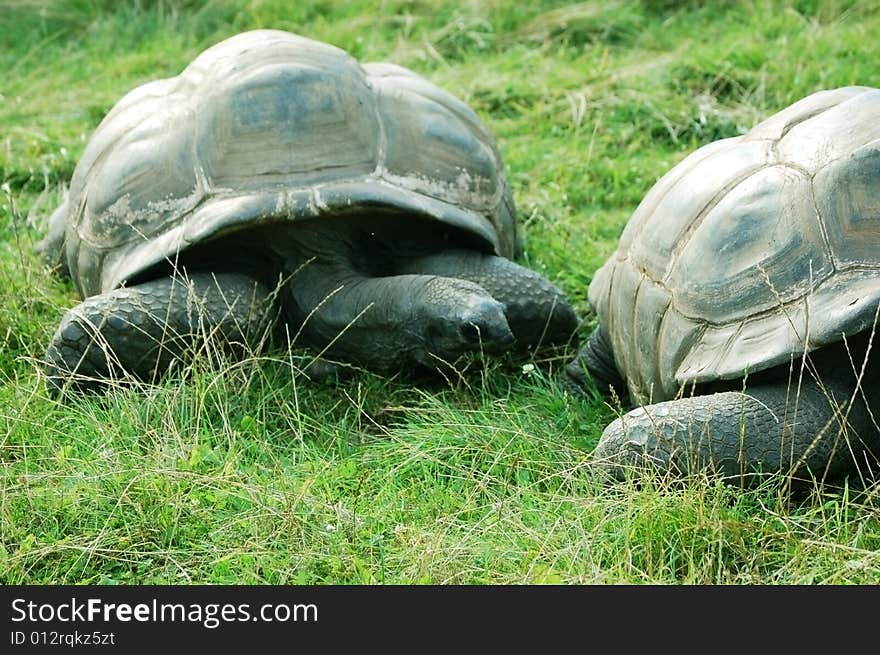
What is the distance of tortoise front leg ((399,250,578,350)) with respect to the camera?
4863 mm

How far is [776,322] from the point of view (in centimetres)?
347

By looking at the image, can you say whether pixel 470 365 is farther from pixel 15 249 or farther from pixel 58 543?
pixel 15 249

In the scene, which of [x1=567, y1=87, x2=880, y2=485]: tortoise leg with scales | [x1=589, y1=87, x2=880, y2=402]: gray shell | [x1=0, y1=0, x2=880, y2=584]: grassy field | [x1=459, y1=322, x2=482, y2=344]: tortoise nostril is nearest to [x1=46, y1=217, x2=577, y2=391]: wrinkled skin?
[x1=459, y1=322, x2=482, y2=344]: tortoise nostril

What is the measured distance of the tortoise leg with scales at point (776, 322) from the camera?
11.2 ft

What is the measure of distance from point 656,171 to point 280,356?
2.46 m

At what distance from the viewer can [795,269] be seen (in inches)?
138

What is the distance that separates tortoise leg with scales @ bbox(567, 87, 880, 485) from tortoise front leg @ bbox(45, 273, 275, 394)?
1.47 meters

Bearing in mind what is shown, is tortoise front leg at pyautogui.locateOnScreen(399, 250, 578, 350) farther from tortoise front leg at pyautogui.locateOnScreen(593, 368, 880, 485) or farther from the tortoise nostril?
tortoise front leg at pyautogui.locateOnScreen(593, 368, 880, 485)

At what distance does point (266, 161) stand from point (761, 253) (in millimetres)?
1935

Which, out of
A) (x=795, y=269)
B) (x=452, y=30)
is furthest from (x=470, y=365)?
(x=452, y=30)

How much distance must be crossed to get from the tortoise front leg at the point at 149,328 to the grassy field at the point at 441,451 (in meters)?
0.12

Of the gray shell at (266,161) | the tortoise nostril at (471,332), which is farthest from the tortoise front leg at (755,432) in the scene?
the gray shell at (266,161)

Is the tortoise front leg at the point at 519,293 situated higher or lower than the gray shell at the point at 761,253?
lower

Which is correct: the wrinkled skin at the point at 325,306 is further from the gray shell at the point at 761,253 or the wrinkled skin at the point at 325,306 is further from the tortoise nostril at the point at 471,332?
the gray shell at the point at 761,253
